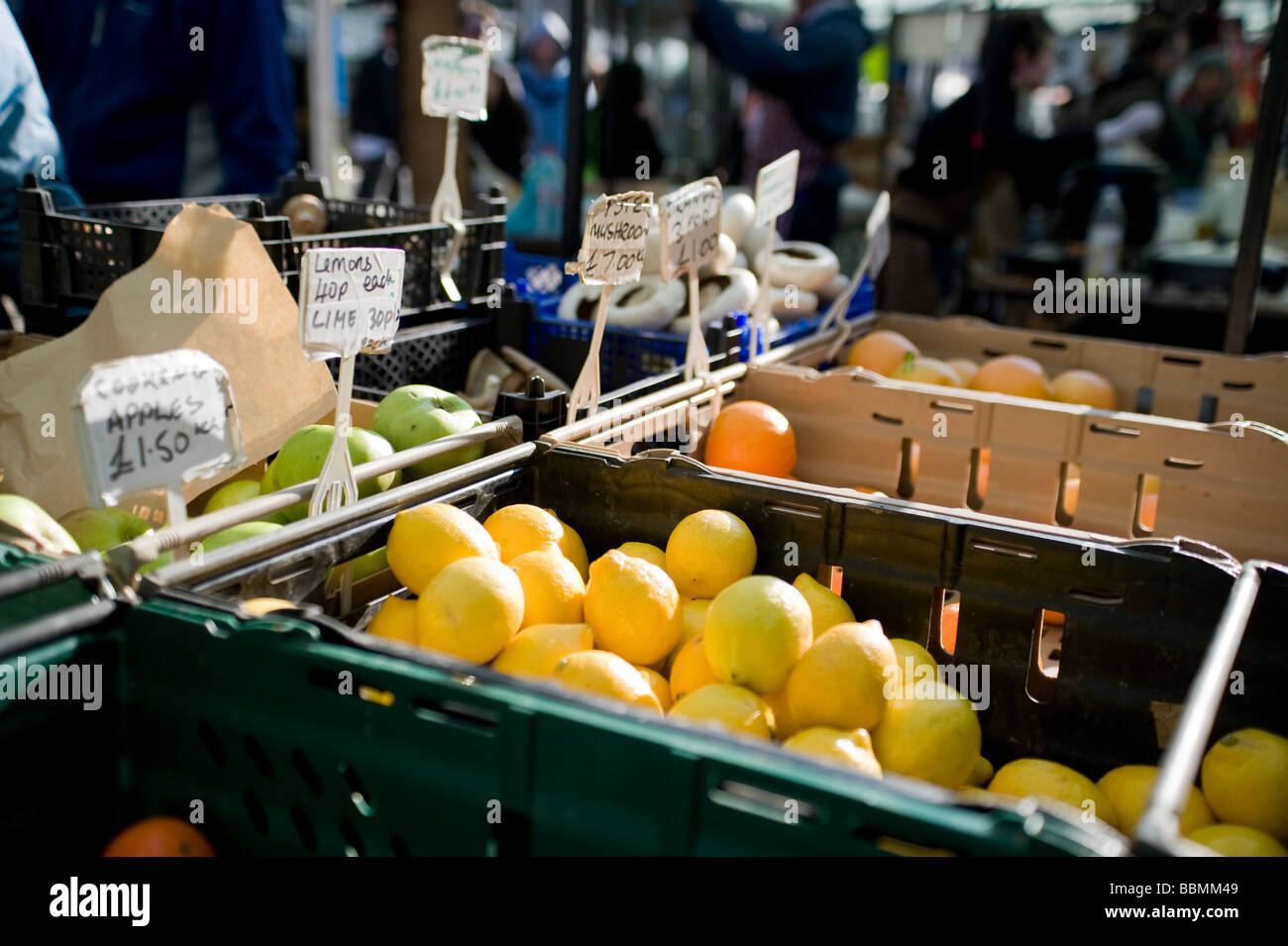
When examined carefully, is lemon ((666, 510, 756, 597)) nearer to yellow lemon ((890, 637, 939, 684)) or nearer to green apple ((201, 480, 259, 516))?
yellow lemon ((890, 637, 939, 684))

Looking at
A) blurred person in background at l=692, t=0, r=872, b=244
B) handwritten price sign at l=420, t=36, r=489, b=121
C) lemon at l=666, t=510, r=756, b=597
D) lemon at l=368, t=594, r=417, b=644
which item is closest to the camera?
lemon at l=368, t=594, r=417, b=644

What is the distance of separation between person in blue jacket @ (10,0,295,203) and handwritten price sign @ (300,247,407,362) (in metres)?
2.33

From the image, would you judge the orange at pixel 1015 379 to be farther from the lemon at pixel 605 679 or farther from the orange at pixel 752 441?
the lemon at pixel 605 679

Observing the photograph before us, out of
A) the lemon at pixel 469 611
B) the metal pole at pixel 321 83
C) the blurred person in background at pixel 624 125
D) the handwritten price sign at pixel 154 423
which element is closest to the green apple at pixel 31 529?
the handwritten price sign at pixel 154 423

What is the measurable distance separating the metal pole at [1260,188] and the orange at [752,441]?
169cm

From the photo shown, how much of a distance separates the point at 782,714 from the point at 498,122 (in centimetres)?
657

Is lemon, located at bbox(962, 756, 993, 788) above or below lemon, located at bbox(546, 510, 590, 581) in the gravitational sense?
below

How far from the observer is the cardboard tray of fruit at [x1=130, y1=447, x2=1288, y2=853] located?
137 cm

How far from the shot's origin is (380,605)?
1691 millimetres

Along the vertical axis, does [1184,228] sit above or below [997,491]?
above

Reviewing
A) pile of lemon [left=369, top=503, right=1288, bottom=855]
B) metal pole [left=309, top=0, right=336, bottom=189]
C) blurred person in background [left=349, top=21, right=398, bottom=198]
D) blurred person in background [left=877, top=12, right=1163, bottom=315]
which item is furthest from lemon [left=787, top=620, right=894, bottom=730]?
blurred person in background [left=349, top=21, right=398, bottom=198]
